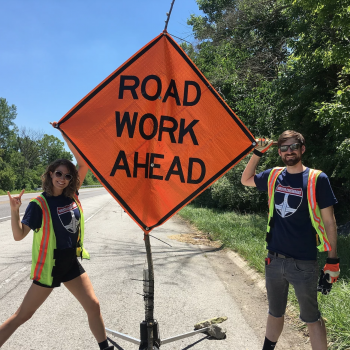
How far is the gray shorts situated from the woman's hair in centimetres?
181

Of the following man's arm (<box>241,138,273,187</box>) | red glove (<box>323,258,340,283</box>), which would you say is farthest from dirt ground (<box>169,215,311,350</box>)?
man's arm (<box>241,138,273,187</box>)

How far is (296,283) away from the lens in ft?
8.55

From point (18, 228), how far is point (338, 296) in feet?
12.1

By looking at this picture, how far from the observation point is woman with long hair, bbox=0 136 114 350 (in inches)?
104

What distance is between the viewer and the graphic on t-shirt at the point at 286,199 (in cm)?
262

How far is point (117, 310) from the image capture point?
430 cm

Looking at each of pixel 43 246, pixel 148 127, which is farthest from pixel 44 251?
pixel 148 127

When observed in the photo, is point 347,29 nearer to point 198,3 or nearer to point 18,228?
point 18,228

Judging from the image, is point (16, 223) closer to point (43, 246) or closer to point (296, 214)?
point (43, 246)

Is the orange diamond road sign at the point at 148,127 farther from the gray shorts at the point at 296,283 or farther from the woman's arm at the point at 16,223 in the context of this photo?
the gray shorts at the point at 296,283

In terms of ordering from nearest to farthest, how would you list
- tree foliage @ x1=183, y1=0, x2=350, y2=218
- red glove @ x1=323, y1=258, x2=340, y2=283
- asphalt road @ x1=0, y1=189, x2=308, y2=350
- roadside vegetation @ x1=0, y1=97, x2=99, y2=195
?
red glove @ x1=323, y1=258, x2=340, y2=283 < asphalt road @ x1=0, y1=189, x2=308, y2=350 < tree foliage @ x1=183, y1=0, x2=350, y2=218 < roadside vegetation @ x1=0, y1=97, x2=99, y2=195

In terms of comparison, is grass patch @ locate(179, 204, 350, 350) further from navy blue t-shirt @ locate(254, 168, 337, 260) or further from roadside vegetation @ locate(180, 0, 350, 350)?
navy blue t-shirt @ locate(254, 168, 337, 260)

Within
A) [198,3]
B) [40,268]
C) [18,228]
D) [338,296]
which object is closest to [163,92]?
[18,228]

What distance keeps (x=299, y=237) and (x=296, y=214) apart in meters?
0.18
